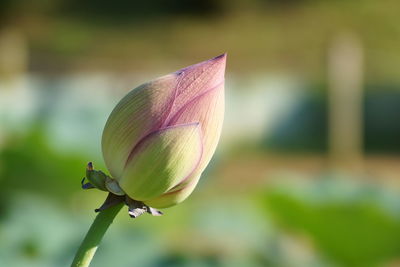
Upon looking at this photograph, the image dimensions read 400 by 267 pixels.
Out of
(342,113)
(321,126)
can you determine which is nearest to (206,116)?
(342,113)

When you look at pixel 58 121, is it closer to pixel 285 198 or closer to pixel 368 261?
pixel 285 198

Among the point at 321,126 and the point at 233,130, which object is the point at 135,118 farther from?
the point at 321,126

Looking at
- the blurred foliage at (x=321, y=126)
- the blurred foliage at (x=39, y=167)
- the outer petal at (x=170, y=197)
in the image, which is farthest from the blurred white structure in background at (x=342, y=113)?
the outer petal at (x=170, y=197)

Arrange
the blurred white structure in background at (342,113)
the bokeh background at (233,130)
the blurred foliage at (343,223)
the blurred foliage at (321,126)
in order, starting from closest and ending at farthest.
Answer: the bokeh background at (233,130)
the blurred foliage at (343,223)
the blurred white structure in background at (342,113)
the blurred foliage at (321,126)

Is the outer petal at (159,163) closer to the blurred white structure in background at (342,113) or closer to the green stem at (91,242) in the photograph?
the green stem at (91,242)

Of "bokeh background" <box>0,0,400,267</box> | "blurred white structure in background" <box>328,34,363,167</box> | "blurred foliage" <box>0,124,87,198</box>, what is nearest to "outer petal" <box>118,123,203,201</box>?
"bokeh background" <box>0,0,400,267</box>

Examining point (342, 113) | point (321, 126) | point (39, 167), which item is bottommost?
point (321, 126)

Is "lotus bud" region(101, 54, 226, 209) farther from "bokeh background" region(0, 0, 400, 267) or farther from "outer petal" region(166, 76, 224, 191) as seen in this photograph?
"bokeh background" region(0, 0, 400, 267)
